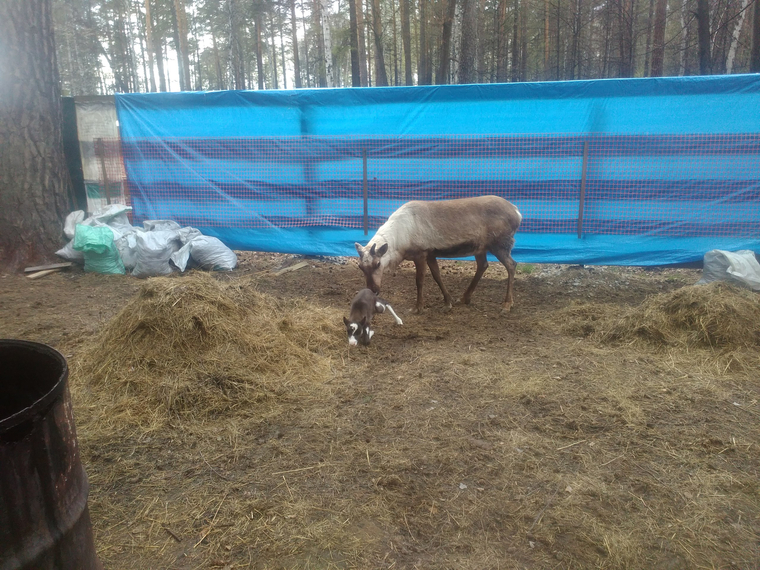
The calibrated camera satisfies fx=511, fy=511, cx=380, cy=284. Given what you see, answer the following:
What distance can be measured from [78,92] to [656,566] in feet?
142

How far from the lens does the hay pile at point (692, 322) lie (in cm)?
504

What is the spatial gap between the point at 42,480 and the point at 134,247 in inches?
281

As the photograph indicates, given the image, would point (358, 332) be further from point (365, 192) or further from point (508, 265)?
point (365, 192)

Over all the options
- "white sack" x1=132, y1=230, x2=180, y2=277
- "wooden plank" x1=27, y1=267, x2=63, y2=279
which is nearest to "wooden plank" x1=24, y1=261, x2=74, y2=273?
"wooden plank" x1=27, y1=267, x2=63, y2=279

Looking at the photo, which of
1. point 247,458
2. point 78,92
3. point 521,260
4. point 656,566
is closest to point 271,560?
point 247,458

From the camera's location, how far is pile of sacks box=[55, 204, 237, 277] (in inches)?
314

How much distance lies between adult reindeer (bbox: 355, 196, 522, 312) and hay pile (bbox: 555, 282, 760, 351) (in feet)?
4.80

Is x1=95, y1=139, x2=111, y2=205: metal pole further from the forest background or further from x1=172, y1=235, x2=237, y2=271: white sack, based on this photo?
the forest background

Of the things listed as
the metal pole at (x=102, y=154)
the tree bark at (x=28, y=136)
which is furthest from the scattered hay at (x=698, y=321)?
the metal pole at (x=102, y=154)

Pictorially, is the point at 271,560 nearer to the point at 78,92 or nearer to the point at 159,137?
the point at 159,137

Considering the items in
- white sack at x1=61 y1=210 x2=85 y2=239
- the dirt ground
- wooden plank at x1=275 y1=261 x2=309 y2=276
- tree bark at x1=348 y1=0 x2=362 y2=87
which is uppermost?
tree bark at x1=348 y1=0 x2=362 y2=87

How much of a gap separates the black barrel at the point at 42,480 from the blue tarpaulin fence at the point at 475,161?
6783 mm

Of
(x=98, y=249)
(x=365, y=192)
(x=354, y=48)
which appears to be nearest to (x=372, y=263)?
(x=365, y=192)

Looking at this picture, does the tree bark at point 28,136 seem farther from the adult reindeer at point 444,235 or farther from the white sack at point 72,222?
the adult reindeer at point 444,235
